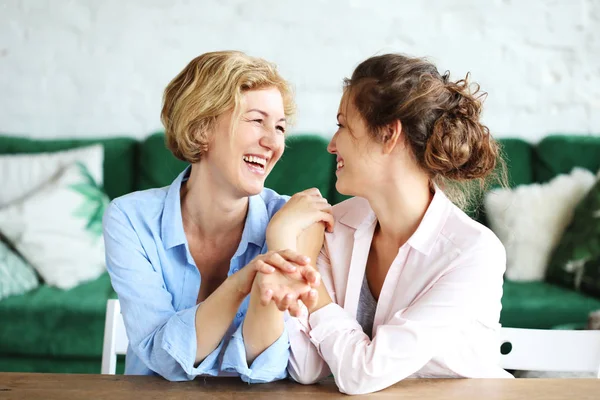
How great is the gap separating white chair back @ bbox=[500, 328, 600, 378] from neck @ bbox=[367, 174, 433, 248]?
13.2 inches

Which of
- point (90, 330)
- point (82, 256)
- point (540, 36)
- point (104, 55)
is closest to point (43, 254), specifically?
point (82, 256)

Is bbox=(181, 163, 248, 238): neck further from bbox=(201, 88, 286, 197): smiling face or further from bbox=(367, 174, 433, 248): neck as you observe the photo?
bbox=(367, 174, 433, 248): neck

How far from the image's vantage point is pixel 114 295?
8.56 ft

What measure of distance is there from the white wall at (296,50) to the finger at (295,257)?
7.57 feet

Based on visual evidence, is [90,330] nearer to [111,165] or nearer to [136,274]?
[111,165]

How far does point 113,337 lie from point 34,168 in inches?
68.1

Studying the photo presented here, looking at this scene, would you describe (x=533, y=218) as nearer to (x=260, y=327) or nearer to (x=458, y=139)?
(x=458, y=139)

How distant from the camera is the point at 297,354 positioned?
1.28 metres

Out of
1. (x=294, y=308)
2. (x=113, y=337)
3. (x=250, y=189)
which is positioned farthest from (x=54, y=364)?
(x=294, y=308)

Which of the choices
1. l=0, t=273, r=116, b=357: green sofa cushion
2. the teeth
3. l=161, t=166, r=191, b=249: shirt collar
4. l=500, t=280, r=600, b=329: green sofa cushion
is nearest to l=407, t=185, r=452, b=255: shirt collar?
the teeth

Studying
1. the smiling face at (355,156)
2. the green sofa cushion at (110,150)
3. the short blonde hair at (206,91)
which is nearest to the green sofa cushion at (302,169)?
the green sofa cushion at (110,150)

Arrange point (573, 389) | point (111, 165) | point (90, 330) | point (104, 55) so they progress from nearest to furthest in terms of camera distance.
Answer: point (573, 389) < point (90, 330) < point (111, 165) < point (104, 55)

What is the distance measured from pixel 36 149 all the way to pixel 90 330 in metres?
1.04

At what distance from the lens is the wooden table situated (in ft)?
3.65
